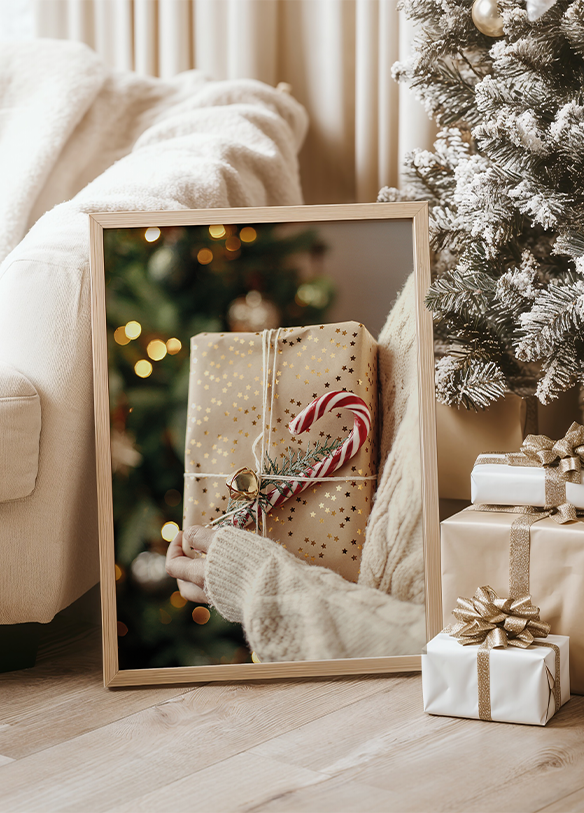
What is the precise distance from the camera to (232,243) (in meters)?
0.96

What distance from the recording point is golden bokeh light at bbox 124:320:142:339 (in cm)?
96

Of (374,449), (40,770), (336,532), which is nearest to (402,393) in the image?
(374,449)

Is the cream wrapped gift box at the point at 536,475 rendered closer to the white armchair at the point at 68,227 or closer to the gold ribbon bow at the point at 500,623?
the gold ribbon bow at the point at 500,623

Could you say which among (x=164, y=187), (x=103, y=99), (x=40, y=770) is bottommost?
(x=40, y=770)

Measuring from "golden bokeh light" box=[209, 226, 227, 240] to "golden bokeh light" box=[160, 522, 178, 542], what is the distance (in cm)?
36

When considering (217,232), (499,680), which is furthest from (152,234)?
(499,680)

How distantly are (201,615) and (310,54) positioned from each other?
123 cm

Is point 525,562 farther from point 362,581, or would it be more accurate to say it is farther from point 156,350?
point 156,350

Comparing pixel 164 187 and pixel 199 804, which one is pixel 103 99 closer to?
pixel 164 187

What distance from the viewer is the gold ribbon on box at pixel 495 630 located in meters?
0.80

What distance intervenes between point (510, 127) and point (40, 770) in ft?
2.81

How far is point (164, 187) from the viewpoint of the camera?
1089 mm

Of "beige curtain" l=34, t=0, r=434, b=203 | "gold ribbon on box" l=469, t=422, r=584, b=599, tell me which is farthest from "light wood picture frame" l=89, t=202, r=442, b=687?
"beige curtain" l=34, t=0, r=434, b=203

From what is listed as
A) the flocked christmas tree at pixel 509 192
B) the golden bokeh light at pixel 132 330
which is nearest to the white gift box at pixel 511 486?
the flocked christmas tree at pixel 509 192
